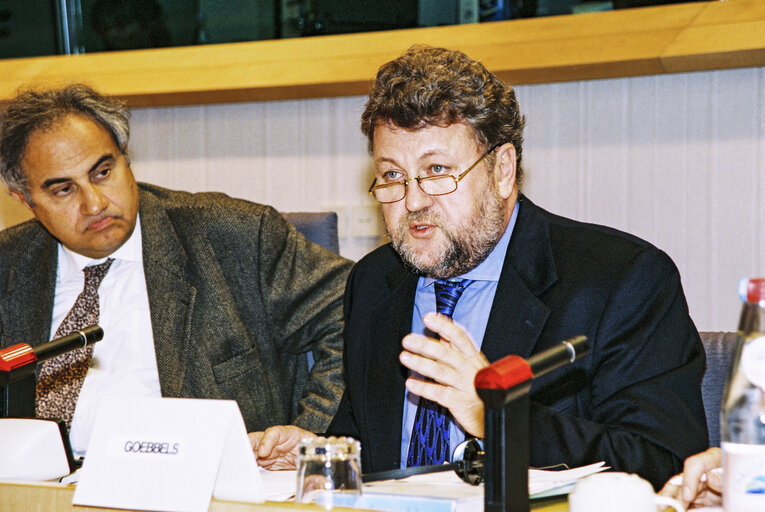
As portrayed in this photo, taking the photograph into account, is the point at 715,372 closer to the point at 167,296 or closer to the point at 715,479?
the point at 715,479

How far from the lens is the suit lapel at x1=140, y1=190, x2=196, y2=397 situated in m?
2.03

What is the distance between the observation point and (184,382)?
2041 millimetres

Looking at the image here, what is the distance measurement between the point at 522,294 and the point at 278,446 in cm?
50

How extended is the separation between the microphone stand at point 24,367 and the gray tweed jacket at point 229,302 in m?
0.80

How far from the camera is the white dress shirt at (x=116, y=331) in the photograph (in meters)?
2.03

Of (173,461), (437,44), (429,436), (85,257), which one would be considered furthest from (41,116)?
(173,461)

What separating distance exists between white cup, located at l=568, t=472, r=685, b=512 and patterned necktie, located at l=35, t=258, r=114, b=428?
1513mm

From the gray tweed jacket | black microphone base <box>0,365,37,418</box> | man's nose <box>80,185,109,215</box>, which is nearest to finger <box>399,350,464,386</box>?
black microphone base <box>0,365,37,418</box>

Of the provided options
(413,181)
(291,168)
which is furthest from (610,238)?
(291,168)

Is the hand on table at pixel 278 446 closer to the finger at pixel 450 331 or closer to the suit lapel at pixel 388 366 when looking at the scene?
the suit lapel at pixel 388 366

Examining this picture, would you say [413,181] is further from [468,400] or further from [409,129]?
[468,400]

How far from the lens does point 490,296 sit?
158 cm

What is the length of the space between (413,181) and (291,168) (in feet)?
4.20

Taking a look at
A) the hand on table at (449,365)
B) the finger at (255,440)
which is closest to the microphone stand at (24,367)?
the finger at (255,440)
